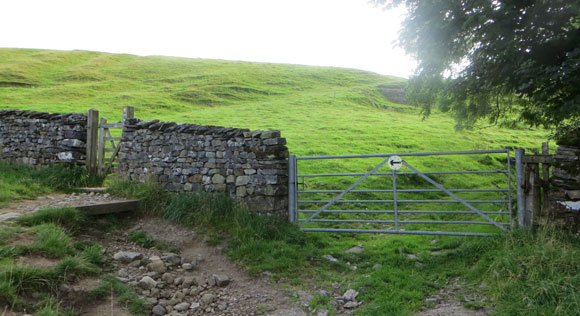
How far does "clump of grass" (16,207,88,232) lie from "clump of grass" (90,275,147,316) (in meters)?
1.98

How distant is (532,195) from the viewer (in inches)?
239

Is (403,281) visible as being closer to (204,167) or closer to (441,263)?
(441,263)

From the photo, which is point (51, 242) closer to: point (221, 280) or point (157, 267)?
point (157, 267)

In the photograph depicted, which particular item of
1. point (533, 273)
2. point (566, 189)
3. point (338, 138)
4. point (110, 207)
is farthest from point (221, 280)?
point (338, 138)

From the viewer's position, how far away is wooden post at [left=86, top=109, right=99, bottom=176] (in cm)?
1080

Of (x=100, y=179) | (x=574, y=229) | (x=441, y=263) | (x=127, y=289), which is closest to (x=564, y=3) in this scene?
(x=574, y=229)

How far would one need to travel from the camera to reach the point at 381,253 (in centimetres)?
663

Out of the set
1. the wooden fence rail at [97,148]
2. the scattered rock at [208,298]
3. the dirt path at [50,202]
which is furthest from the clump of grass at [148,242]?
the wooden fence rail at [97,148]

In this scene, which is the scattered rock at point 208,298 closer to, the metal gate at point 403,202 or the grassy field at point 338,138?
the grassy field at point 338,138

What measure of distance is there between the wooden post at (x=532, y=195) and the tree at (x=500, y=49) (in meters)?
2.01

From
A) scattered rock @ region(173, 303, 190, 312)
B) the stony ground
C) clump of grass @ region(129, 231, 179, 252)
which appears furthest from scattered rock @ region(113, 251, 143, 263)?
scattered rock @ region(173, 303, 190, 312)

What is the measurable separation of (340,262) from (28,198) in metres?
6.92

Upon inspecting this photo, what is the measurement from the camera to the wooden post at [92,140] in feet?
35.4

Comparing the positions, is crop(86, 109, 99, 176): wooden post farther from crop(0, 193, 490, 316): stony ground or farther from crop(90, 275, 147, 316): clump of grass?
crop(90, 275, 147, 316): clump of grass
